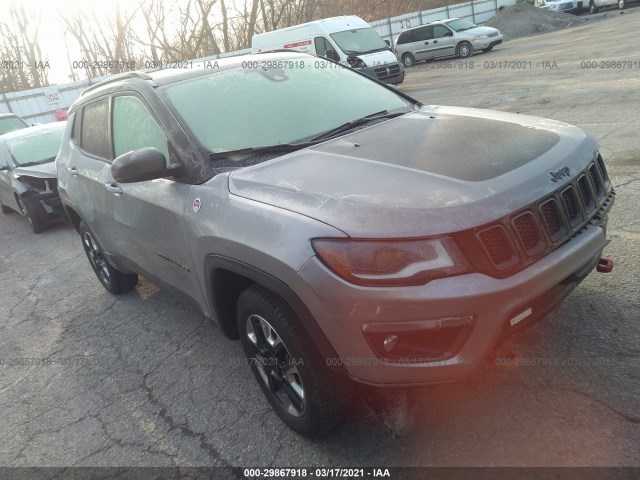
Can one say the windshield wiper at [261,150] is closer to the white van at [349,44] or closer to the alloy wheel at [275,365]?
the alloy wheel at [275,365]

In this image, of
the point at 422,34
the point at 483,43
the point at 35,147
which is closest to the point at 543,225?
the point at 35,147

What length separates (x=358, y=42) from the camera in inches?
664

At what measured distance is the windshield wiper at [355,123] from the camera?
3.02m

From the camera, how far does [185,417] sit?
9.77 ft

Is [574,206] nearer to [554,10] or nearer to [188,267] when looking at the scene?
[188,267]

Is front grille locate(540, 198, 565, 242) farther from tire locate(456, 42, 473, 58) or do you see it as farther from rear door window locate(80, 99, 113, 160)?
tire locate(456, 42, 473, 58)

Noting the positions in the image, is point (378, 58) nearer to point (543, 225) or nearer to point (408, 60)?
point (408, 60)

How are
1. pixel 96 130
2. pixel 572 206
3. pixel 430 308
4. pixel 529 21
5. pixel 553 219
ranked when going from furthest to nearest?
pixel 529 21
pixel 96 130
pixel 572 206
pixel 553 219
pixel 430 308

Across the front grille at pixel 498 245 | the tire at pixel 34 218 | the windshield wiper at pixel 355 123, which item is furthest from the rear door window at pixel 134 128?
the tire at pixel 34 218

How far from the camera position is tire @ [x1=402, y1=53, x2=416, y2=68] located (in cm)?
2406

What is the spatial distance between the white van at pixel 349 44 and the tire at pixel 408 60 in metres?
7.01

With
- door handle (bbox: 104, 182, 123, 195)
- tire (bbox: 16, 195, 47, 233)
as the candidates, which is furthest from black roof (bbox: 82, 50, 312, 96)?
tire (bbox: 16, 195, 47, 233)

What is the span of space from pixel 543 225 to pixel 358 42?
631 inches

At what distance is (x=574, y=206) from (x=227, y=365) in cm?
225
